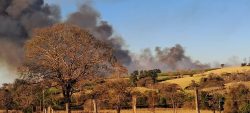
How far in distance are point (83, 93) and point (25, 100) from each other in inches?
160

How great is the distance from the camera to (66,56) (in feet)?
96.7

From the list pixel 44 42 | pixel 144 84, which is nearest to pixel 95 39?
pixel 44 42

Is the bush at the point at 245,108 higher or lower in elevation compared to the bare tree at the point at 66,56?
lower

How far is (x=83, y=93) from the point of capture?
105 feet

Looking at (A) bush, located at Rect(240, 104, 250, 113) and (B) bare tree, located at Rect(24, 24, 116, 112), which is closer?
(B) bare tree, located at Rect(24, 24, 116, 112)

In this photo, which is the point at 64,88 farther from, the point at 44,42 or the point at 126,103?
the point at 126,103

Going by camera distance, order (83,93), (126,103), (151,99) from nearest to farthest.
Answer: (83,93) → (126,103) → (151,99)

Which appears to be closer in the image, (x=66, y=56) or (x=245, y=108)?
(x=66, y=56)

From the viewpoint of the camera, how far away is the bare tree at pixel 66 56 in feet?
96.2

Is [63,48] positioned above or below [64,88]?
above

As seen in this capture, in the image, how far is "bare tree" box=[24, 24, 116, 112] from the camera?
2931cm

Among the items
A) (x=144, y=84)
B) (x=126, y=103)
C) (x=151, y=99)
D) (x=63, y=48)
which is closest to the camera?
(x=63, y=48)

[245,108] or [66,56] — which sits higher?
[66,56]

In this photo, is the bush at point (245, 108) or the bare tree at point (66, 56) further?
the bush at point (245, 108)
